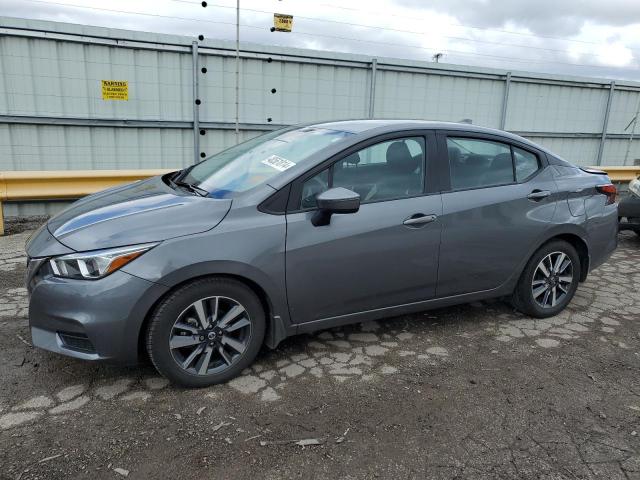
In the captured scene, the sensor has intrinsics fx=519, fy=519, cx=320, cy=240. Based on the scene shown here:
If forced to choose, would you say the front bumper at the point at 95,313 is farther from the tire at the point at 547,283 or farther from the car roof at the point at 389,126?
the tire at the point at 547,283

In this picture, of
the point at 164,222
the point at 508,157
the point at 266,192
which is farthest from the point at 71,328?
the point at 508,157

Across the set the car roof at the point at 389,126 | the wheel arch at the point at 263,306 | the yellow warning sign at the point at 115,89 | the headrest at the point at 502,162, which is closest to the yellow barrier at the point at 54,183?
the yellow warning sign at the point at 115,89

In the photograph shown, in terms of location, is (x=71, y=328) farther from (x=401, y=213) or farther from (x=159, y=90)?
(x=159, y=90)

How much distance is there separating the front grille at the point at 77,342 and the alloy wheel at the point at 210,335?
1.39ft

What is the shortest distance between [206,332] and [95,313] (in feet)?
1.97

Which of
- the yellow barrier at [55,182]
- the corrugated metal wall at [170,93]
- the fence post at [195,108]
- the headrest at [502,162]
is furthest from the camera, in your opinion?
the fence post at [195,108]

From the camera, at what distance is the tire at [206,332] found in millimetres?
2846

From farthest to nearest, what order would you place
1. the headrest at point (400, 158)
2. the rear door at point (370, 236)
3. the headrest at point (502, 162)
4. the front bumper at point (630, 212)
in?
the front bumper at point (630, 212), the headrest at point (502, 162), the headrest at point (400, 158), the rear door at point (370, 236)

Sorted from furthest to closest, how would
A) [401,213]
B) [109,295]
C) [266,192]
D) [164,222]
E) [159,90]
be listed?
[159,90] < [401,213] < [266,192] < [164,222] < [109,295]

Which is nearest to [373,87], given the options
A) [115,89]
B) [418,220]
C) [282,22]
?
[282,22]

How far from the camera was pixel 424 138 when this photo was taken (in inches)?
143

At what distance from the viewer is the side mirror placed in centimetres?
298

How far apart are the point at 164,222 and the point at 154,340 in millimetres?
651

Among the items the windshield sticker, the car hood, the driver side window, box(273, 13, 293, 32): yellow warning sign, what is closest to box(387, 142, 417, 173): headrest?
the driver side window
